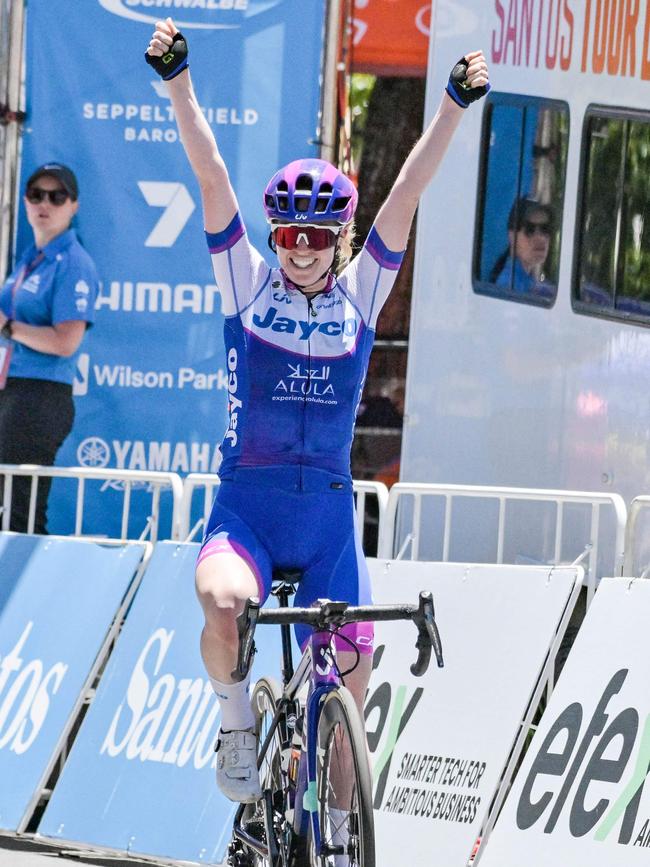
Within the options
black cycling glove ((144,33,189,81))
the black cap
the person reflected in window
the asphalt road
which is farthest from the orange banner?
black cycling glove ((144,33,189,81))

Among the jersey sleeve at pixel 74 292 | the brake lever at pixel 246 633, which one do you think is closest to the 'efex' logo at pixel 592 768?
the brake lever at pixel 246 633

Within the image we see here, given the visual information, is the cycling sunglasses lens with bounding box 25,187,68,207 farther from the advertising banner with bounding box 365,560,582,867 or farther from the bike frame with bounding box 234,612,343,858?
the bike frame with bounding box 234,612,343,858

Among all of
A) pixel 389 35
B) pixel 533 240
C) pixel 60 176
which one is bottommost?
pixel 533 240

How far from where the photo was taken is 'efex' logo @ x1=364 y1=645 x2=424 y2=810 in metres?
6.93

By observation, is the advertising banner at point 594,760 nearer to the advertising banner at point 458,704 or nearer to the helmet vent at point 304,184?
the advertising banner at point 458,704

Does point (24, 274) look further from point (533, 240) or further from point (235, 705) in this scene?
point (235, 705)

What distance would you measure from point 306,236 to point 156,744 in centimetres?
253

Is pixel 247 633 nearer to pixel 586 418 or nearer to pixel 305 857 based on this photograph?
pixel 305 857

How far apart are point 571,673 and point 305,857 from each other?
167cm

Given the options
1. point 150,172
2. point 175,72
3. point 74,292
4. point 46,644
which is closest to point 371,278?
point 175,72

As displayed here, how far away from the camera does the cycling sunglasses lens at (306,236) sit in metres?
5.44

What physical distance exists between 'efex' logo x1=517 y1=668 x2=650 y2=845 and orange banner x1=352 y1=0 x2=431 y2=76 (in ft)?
15.5

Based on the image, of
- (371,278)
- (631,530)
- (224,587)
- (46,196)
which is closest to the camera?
(224,587)

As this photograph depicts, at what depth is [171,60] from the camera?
5418 millimetres
